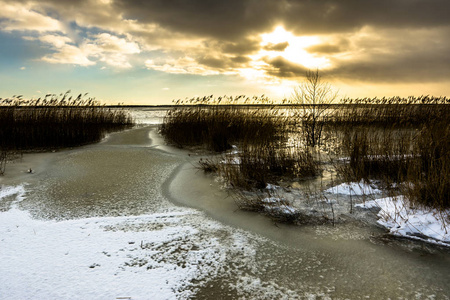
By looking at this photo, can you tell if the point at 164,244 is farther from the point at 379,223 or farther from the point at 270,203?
the point at 379,223

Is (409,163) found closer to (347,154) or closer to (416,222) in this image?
(416,222)

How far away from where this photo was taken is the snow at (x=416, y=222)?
2711 mm

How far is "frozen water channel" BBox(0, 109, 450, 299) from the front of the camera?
1.91 m

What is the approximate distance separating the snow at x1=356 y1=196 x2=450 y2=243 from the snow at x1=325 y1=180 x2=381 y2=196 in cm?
68

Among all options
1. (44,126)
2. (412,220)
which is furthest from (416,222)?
(44,126)

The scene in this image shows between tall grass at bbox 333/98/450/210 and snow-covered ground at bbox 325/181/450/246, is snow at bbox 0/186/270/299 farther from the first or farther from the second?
tall grass at bbox 333/98/450/210

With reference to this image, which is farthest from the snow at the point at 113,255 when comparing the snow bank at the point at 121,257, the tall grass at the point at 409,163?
the tall grass at the point at 409,163

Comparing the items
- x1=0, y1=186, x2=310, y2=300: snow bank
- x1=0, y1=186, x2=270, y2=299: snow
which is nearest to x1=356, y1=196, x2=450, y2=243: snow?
x1=0, y1=186, x2=310, y2=300: snow bank

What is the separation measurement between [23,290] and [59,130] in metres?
8.45

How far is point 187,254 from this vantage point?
2.37 m

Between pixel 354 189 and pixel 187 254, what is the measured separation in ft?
9.55

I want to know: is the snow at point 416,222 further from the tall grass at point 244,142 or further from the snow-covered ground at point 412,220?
the tall grass at point 244,142

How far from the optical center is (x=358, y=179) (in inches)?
176

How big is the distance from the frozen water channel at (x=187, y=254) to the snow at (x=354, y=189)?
3.78 ft
